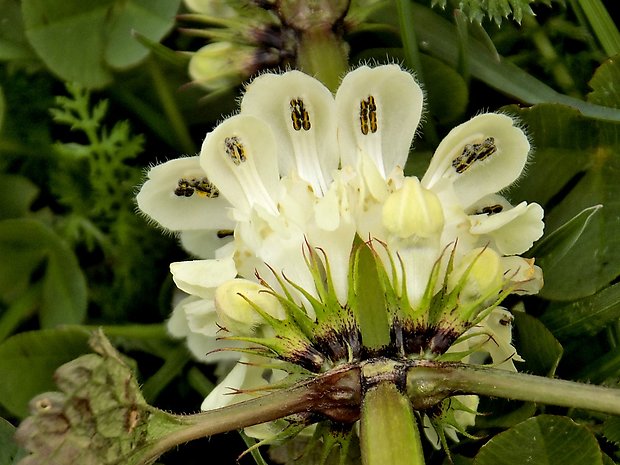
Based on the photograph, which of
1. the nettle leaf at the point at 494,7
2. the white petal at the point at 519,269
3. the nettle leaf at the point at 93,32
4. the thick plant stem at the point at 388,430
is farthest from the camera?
the nettle leaf at the point at 93,32

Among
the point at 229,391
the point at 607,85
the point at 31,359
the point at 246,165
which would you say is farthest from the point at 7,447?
the point at 607,85

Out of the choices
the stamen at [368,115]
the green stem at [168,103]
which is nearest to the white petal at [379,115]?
the stamen at [368,115]

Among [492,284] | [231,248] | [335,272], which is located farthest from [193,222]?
[492,284]

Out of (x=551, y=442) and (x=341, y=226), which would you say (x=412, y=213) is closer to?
(x=341, y=226)

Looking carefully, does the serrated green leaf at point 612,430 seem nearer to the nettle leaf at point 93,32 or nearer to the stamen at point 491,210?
the stamen at point 491,210

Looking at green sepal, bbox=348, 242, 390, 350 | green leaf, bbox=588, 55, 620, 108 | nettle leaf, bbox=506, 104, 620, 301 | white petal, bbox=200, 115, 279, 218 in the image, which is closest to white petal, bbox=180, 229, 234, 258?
white petal, bbox=200, 115, 279, 218

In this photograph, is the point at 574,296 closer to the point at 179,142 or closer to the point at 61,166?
the point at 179,142
